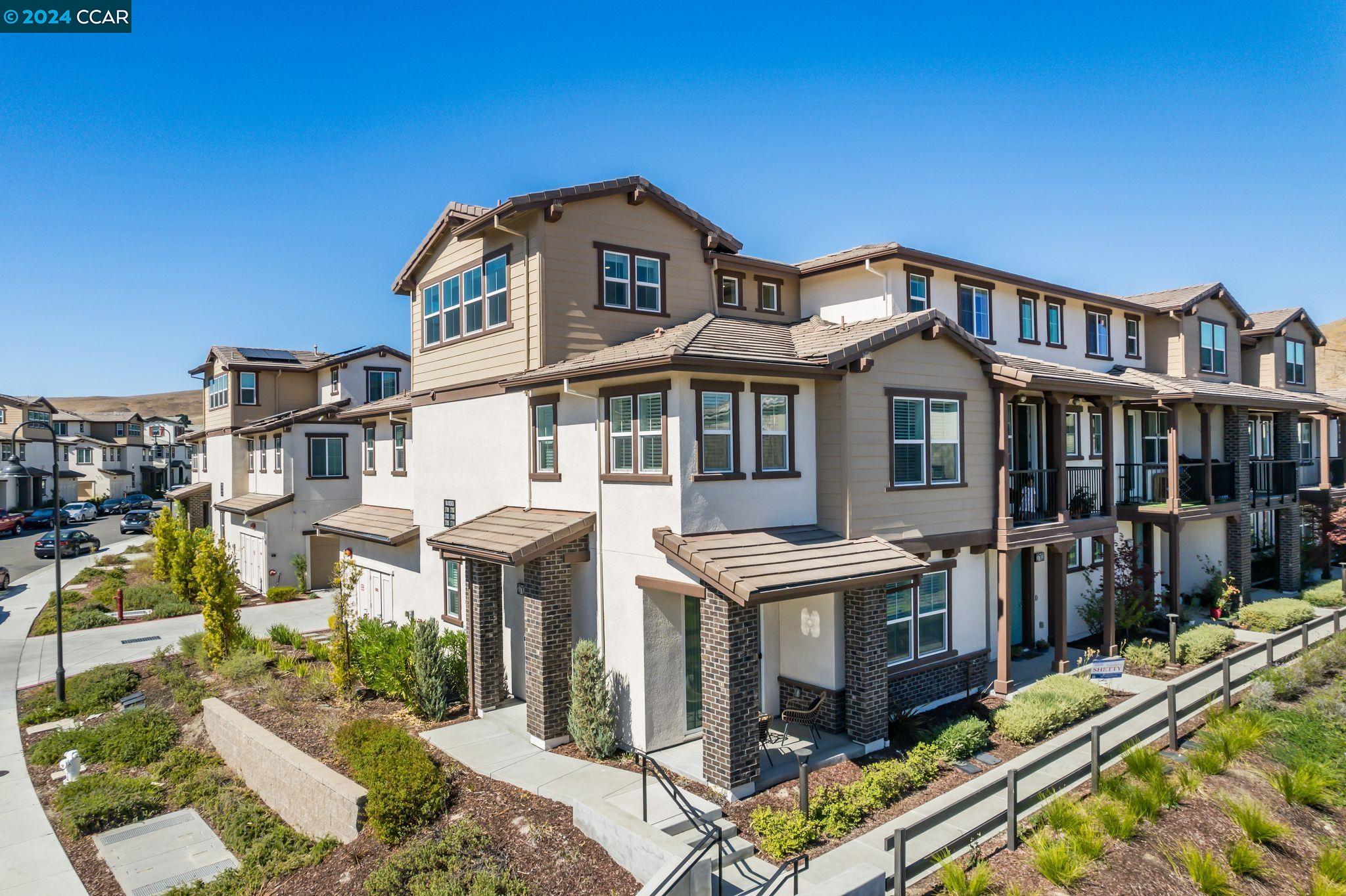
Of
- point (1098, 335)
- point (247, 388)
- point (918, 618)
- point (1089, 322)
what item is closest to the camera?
point (918, 618)

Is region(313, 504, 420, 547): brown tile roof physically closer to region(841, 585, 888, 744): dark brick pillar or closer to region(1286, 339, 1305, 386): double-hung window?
region(841, 585, 888, 744): dark brick pillar

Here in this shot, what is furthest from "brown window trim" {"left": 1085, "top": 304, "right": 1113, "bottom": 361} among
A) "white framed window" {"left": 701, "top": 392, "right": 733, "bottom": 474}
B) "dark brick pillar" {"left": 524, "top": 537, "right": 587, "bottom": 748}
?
"dark brick pillar" {"left": 524, "top": 537, "right": 587, "bottom": 748}

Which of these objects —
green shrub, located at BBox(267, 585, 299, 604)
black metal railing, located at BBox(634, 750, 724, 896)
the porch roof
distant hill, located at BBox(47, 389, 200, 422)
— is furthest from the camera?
distant hill, located at BBox(47, 389, 200, 422)

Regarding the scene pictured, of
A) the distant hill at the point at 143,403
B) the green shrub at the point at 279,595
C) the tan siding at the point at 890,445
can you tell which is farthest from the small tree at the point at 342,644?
the distant hill at the point at 143,403

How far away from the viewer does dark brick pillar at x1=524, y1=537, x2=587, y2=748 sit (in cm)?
1310

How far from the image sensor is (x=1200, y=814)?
10.4 m

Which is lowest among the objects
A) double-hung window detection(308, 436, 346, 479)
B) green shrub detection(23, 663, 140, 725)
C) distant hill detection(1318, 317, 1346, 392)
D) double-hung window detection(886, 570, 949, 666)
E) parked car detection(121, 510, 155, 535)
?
green shrub detection(23, 663, 140, 725)

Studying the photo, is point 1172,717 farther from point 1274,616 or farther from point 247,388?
point 247,388

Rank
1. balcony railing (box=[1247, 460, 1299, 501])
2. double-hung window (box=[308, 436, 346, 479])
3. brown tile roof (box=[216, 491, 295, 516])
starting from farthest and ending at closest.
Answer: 1. double-hung window (box=[308, 436, 346, 479])
2. brown tile roof (box=[216, 491, 295, 516])
3. balcony railing (box=[1247, 460, 1299, 501])

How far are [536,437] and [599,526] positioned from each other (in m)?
2.88

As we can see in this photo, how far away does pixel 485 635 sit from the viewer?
14844mm

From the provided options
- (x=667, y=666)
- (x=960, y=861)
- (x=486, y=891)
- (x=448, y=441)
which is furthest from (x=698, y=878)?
(x=448, y=441)

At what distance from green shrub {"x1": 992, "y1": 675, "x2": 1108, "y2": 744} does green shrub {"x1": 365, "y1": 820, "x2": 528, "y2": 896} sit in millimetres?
8818

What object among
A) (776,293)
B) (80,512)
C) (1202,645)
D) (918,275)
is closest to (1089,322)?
(918,275)
